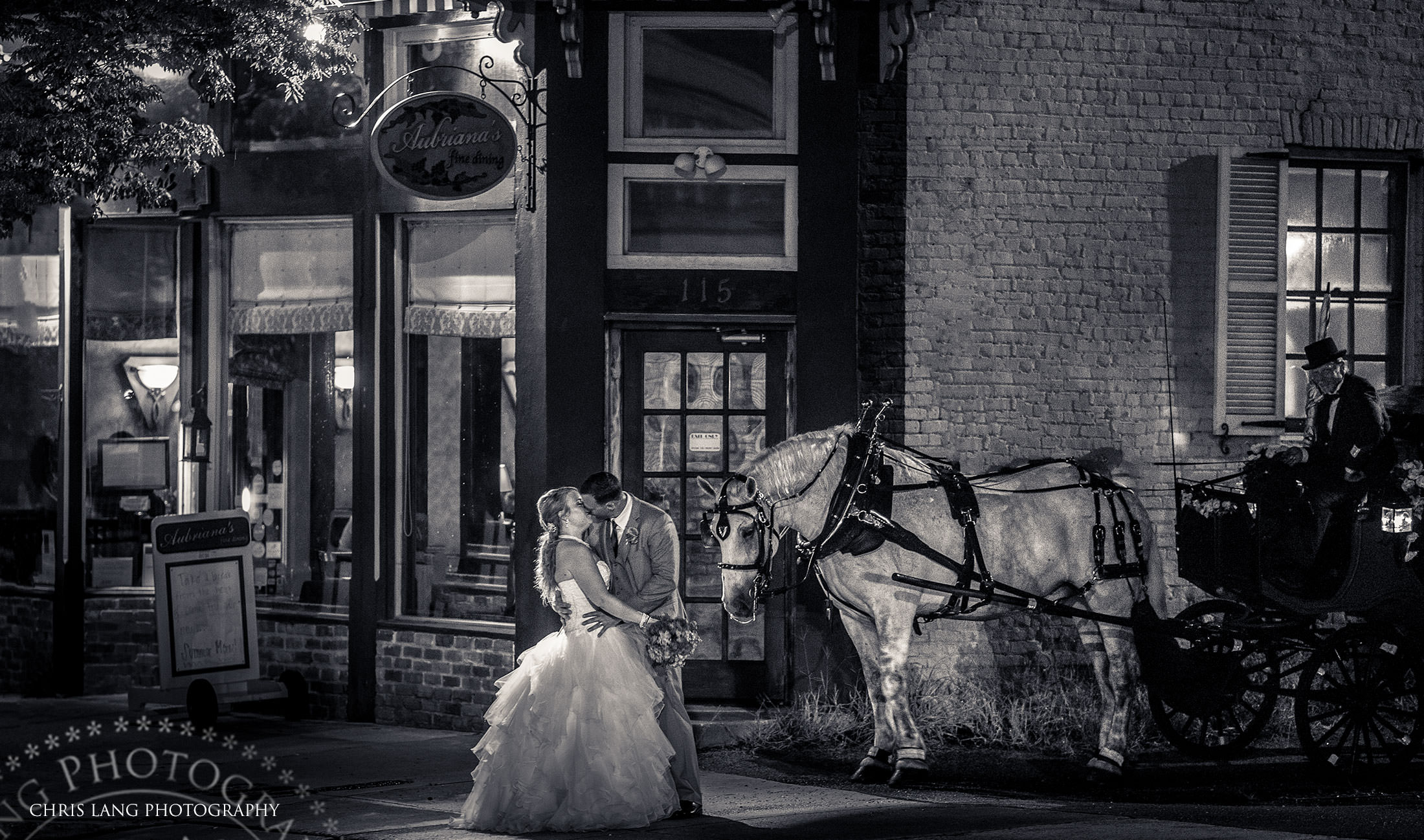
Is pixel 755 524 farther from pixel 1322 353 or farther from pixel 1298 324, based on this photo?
pixel 1298 324

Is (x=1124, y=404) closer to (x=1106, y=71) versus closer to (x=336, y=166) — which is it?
(x=1106, y=71)

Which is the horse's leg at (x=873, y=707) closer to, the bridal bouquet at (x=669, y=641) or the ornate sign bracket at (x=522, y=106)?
the bridal bouquet at (x=669, y=641)

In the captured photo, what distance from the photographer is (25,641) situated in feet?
41.0

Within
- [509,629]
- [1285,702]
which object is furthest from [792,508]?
[1285,702]

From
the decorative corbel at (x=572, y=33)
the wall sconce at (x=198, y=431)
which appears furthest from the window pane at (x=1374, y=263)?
the wall sconce at (x=198, y=431)

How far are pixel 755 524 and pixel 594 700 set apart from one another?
1510 millimetres

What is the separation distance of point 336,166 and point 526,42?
A: 185 centimetres

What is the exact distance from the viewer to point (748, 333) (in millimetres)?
10539

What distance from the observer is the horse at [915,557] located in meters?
8.60

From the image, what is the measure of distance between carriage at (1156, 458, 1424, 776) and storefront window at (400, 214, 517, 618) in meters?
4.56

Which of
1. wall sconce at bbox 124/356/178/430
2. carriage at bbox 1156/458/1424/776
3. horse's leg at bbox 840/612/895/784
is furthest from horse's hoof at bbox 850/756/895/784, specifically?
wall sconce at bbox 124/356/178/430

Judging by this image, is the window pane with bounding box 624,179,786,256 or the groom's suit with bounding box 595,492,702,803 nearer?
the groom's suit with bounding box 595,492,702,803

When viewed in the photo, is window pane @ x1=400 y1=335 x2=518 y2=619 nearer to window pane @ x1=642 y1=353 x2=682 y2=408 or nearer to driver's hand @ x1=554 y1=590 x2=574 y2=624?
window pane @ x1=642 y1=353 x2=682 y2=408

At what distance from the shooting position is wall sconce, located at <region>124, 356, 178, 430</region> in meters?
12.3
